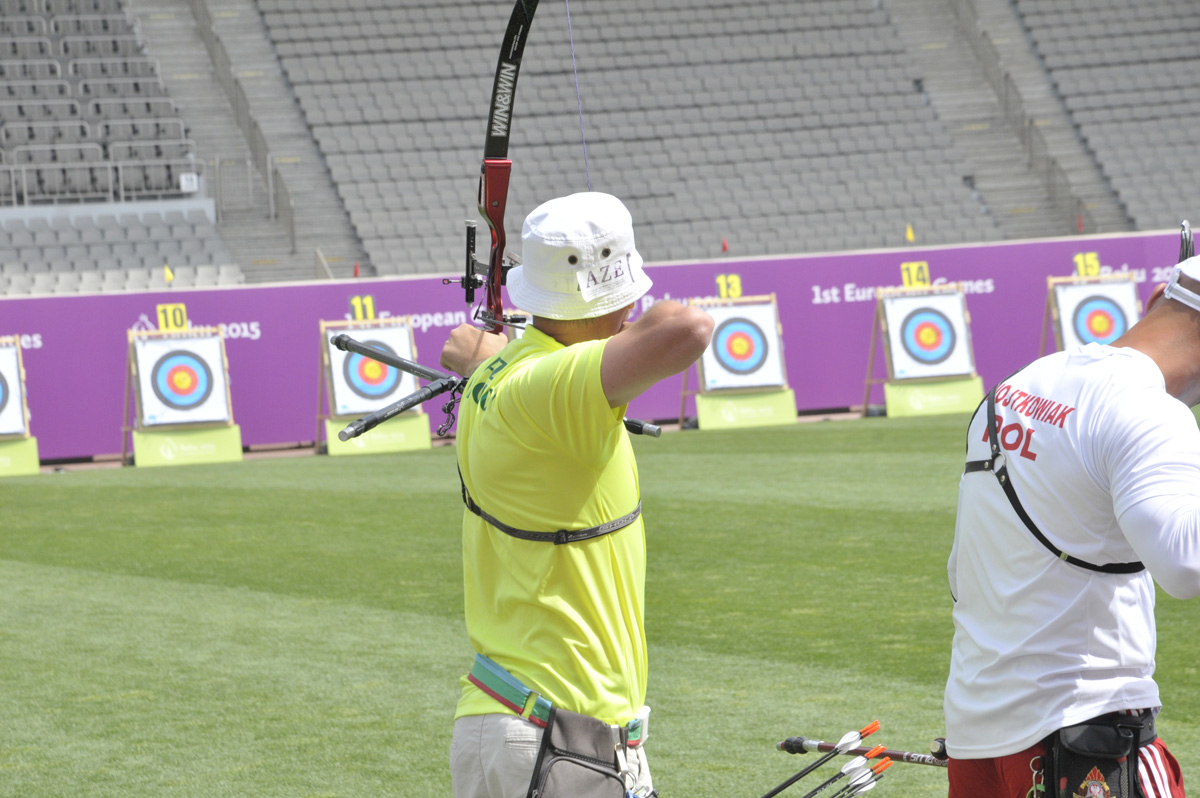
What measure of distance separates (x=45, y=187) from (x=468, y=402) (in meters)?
17.5

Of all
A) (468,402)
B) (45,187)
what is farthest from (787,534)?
(45,187)

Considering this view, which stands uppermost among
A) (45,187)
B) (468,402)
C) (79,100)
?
(79,100)

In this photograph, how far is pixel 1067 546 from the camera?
2.01 metres

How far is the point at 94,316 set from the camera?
1335 centimetres

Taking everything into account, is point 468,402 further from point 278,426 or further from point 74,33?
point 74,33

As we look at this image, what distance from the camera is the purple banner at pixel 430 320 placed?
1328 cm

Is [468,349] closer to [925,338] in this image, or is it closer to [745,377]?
[745,377]

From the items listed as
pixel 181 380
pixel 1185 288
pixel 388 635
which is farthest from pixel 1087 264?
pixel 1185 288

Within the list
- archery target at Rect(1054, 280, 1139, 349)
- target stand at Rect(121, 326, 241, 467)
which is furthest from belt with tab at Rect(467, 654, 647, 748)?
archery target at Rect(1054, 280, 1139, 349)

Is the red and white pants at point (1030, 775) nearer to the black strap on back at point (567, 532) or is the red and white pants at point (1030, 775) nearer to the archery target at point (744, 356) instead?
the black strap on back at point (567, 532)

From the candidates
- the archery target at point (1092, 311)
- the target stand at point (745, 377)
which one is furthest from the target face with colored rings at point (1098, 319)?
the target stand at point (745, 377)

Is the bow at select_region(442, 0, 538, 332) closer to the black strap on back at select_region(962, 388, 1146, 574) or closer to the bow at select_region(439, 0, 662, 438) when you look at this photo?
the bow at select_region(439, 0, 662, 438)

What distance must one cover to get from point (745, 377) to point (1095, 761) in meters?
12.6

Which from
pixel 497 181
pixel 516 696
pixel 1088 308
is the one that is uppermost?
pixel 497 181
